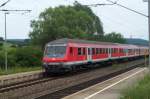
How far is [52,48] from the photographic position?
38.8 metres

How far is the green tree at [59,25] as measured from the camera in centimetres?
8006

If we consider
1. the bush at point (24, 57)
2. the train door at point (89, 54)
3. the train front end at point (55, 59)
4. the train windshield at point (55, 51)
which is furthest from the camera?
the bush at point (24, 57)

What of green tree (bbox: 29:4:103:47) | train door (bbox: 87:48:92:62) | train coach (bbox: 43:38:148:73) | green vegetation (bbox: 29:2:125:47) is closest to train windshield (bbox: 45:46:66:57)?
train coach (bbox: 43:38:148:73)

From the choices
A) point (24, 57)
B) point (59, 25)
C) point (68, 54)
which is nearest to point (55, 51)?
point (68, 54)

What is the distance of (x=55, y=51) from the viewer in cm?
3838

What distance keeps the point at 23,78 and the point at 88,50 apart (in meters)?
9.87

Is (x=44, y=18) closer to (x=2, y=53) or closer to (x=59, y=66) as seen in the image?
(x=2, y=53)

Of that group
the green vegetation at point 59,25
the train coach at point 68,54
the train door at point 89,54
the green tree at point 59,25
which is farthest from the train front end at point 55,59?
the green tree at point 59,25

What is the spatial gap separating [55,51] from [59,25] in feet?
146

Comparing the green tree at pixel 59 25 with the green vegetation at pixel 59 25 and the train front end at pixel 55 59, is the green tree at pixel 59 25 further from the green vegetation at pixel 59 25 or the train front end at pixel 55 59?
the train front end at pixel 55 59

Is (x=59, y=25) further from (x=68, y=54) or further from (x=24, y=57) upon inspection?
(x=68, y=54)

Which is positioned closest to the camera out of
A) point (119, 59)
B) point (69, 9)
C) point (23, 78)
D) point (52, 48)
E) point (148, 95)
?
point (148, 95)

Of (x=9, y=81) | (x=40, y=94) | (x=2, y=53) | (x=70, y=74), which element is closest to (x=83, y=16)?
(x=2, y=53)

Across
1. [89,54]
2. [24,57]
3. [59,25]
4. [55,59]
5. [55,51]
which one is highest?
[59,25]
